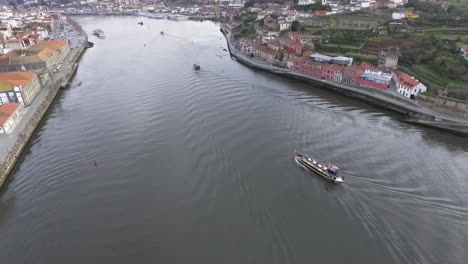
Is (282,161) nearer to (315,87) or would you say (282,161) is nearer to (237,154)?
(237,154)

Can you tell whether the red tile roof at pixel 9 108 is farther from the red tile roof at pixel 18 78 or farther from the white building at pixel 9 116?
the red tile roof at pixel 18 78

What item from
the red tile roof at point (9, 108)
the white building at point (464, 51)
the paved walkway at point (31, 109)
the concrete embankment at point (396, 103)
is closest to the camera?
the paved walkway at point (31, 109)

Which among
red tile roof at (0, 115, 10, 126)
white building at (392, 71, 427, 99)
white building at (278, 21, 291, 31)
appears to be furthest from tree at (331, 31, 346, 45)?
red tile roof at (0, 115, 10, 126)

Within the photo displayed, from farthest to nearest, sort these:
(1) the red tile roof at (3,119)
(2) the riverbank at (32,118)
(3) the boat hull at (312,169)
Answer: (1) the red tile roof at (3,119), (2) the riverbank at (32,118), (3) the boat hull at (312,169)

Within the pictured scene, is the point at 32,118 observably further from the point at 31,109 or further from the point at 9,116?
the point at 31,109

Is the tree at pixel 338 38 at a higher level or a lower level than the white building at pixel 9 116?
higher

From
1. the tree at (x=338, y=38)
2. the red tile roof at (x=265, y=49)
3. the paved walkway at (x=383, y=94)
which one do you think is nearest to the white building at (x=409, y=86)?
the paved walkway at (x=383, y=94)

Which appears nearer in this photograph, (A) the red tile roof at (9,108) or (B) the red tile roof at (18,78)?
(A) the red tile roof at (9,108)
